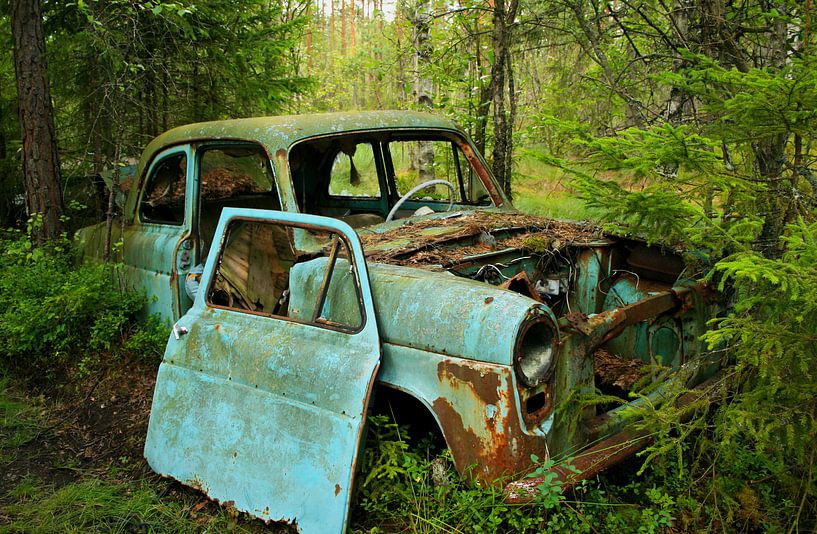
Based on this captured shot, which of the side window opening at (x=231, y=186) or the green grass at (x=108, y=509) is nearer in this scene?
the green grass at (x=108, y=509)

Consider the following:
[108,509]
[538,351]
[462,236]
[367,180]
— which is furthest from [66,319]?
[538,351]

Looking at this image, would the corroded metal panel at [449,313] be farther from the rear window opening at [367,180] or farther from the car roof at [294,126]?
the rear window opening at [367,180]

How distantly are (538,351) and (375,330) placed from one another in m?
0.66

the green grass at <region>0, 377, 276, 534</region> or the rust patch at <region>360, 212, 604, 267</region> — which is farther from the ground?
the rust patch at <region>360, 212, 604, 267</region>

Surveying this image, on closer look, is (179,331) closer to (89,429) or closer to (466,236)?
(89,429)

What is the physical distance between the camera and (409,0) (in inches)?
481

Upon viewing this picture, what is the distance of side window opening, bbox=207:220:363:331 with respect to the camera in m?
2.89

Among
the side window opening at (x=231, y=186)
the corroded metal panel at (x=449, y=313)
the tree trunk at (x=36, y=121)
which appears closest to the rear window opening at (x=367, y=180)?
the side window opening at (x=231, y=186)

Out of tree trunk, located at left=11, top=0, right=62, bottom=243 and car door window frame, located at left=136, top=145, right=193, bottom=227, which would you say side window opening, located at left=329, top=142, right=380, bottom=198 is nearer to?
car door window frame, located at left=136, top=145, right=193, bottom=227

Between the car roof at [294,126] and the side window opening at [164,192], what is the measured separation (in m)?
0.21

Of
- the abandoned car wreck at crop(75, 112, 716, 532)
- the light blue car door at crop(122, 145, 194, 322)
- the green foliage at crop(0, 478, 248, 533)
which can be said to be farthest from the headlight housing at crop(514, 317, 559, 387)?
the light blue car door at crop(122, 145, 194, 322)

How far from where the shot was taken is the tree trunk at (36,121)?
5.61 m

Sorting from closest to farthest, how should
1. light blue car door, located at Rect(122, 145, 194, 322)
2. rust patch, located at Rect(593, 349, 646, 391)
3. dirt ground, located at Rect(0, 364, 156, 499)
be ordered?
rust patch, located at Rect(593, 349, 646, 391), dirt ground, located at Rect(0, 364, 156, 499), light blue car door, located at Rect(122, 145, 194, 322)

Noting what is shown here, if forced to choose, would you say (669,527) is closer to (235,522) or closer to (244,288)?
(235,522)
